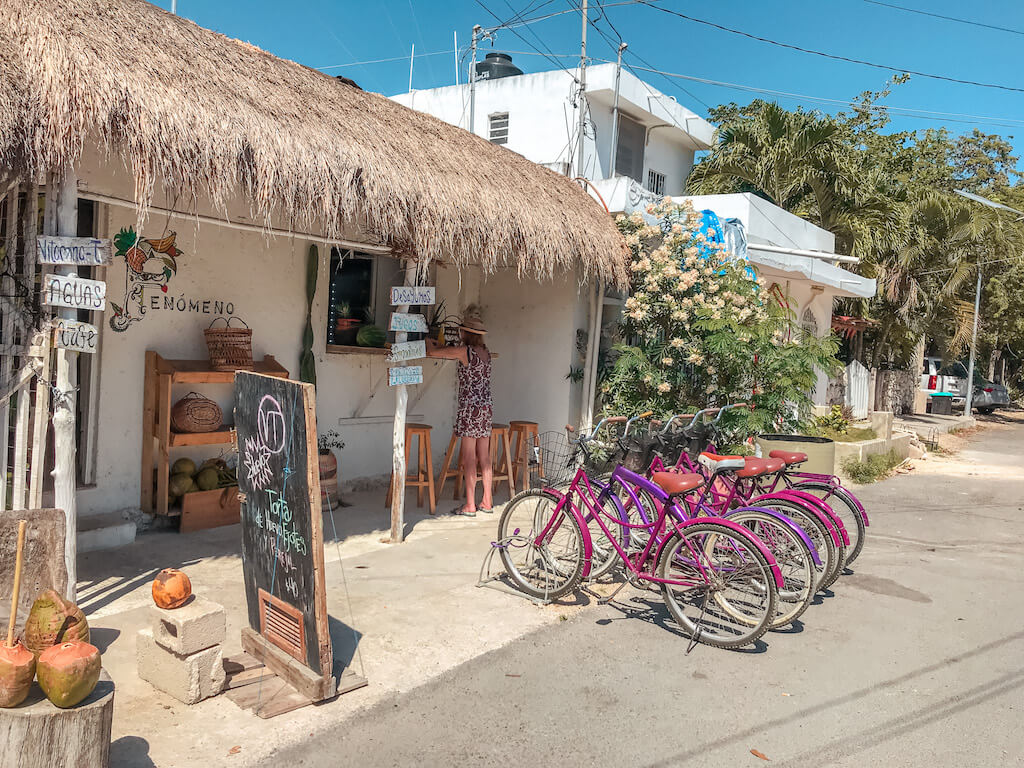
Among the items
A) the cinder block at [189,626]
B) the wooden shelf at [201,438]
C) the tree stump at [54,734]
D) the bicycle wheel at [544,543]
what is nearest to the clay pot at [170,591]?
the cinder block at [189,626]

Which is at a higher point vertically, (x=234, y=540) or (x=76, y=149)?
(x=76, y=149)

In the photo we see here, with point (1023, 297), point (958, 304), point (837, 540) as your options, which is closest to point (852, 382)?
point (958, 304)

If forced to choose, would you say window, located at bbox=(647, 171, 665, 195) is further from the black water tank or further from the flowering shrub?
the flowering shrub

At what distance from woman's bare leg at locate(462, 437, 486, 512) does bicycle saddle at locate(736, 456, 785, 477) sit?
2898 millimetres

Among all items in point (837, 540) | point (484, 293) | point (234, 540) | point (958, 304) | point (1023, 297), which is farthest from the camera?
point (1023, 297)

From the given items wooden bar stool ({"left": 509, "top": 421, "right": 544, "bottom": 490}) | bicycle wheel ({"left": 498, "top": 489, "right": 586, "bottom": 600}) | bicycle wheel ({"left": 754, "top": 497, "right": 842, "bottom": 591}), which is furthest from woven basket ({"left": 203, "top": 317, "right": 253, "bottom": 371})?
bicycle wheel ({"left": 754, "top": 497, "right": 842, "bottom": 591})

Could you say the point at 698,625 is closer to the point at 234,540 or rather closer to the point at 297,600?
the point at 297,600

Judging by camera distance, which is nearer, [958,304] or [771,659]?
[771,659]

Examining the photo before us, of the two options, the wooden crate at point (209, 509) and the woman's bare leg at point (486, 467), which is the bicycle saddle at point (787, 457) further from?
the wooden crate at point (209, 509)

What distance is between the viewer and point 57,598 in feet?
11.5

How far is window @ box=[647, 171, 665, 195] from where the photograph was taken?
2423 cm

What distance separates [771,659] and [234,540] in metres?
4.30

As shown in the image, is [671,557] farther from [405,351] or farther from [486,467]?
[486,467]

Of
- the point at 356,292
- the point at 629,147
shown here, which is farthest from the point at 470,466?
the point at 629,147
